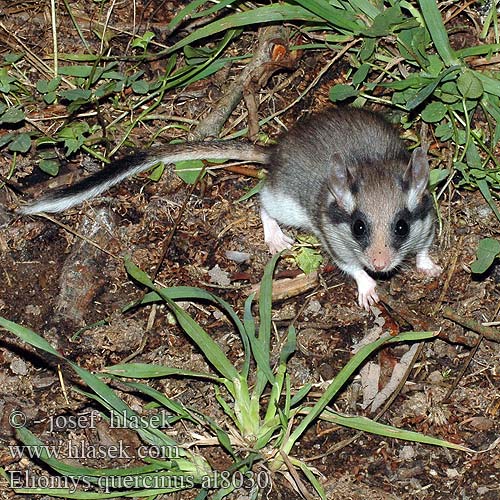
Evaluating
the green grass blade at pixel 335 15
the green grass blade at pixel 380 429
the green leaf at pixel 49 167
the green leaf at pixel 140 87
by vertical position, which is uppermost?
the green grass blade at pixel 335 15

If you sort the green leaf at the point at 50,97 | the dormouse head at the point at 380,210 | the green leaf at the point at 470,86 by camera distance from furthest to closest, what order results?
the green leaf at the point at 50,97
the green leaf at the point at 470,86
the dormouse head at the point at 380,210

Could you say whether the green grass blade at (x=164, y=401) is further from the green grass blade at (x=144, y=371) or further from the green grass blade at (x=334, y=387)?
the green grass blade at (x=334, y=387)

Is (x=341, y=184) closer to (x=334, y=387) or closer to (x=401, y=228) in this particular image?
(x=401, y=228)

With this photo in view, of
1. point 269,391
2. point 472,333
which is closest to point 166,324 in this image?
point 269,391

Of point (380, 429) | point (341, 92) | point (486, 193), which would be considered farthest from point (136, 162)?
point (380, 429)

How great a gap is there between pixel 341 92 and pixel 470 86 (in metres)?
0.73

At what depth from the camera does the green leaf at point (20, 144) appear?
568 cm

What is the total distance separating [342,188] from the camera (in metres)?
5.22

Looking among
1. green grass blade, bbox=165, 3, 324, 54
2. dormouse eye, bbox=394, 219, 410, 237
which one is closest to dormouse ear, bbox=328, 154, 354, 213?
dormouse eye, bbox=394, 219, 410, 237

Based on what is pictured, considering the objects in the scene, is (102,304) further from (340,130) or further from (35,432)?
(340,130)

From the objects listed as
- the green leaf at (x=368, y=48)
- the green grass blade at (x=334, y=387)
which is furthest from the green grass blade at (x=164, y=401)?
the green leaf at (x=368, y=48)

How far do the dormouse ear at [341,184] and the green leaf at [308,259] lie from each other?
399 millimetres

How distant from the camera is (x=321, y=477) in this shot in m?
4.65

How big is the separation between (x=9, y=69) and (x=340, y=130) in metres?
2.07
